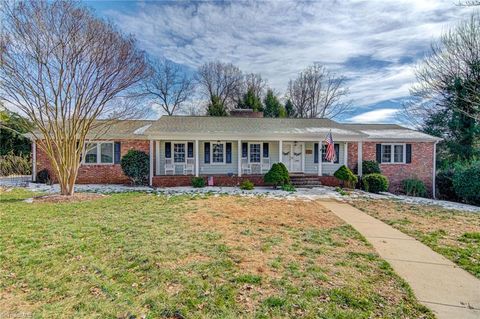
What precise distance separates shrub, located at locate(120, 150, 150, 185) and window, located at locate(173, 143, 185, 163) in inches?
68.5

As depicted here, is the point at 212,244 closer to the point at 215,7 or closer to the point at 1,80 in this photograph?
the point at 1,80

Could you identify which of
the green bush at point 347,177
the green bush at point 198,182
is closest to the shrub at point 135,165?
the green bush at point 198,182

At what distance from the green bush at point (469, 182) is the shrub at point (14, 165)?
2668cm

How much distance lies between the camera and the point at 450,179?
14.7m

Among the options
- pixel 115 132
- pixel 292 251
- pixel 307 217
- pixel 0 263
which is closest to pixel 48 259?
pixel 0 263

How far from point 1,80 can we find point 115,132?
699cm

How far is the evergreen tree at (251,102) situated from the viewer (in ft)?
97.6

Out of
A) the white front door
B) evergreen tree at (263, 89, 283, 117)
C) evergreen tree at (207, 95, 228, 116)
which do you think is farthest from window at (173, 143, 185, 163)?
evergreen tree at (263, 89, 283, 117)

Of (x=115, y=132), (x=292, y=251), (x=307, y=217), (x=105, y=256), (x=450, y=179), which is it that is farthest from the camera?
(x=115, y=132)

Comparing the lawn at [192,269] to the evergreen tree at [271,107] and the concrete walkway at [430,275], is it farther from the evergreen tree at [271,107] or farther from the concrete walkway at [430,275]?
the evergreen tree at [271,107]

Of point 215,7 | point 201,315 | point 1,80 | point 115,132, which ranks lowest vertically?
point 201,315

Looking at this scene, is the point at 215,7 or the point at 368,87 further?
the point at 368,87

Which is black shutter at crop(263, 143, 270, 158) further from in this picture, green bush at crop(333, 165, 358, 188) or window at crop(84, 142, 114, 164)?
window at crop(84, 142, 114, 164)

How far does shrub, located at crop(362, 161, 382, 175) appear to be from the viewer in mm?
14883
